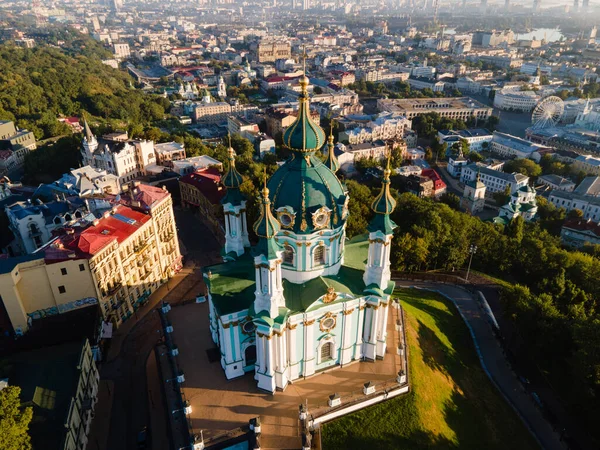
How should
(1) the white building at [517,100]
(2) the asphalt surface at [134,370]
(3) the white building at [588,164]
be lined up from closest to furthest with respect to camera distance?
(2) the asphalt surface at [134,370] < (3) the white building at [588,164] < (1) the white building at [517,100]

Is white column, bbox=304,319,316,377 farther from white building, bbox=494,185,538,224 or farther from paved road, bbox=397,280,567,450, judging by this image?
white building, bbox=494,185,538,224

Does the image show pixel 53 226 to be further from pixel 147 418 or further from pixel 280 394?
pixel 280 394

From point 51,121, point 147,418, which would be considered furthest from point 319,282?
point 51,121

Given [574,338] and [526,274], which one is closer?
[574,338]

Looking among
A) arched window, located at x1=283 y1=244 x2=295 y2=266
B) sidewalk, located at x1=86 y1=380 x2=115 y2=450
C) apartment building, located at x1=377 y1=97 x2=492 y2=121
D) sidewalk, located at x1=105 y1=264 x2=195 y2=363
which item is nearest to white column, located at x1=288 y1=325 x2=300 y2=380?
arched window, located at x1=283 y1=244 x2=295 y2=266

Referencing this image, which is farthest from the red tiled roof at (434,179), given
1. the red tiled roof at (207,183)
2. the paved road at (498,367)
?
the red tiled roof at (207,183)

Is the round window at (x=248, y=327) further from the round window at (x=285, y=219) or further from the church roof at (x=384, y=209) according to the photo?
the church roof at (x=384, y=209)
